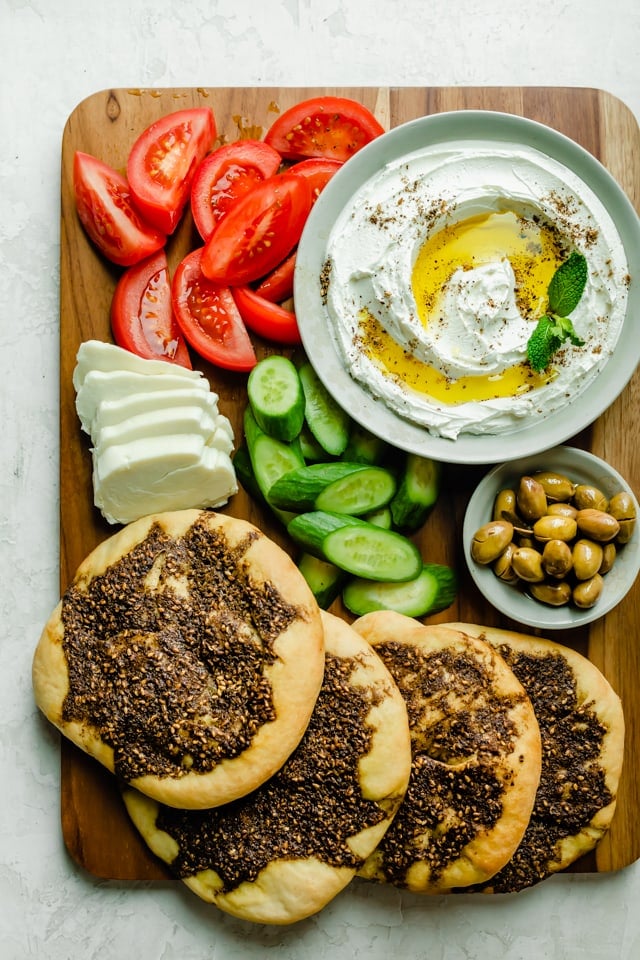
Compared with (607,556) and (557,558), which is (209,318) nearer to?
(557,558)

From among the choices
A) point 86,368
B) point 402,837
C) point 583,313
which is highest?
point 583,313

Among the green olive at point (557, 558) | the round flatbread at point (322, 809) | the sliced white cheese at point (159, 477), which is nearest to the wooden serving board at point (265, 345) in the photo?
the sliced white cheese at point (159, 477)

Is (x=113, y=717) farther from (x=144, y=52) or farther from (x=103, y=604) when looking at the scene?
(x=144, y=52)

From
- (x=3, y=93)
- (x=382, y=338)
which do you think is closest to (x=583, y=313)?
(x=382, y=338)

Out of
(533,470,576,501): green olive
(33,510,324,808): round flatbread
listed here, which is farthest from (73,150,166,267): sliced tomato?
(533,470,576,501): green olive

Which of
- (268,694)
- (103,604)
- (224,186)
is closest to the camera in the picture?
(268,694)

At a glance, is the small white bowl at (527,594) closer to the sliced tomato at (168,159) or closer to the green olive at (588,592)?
the green olive at (588,592)

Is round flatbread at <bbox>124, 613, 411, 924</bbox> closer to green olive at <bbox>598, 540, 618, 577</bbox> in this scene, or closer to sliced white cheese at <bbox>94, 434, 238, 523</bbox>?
sliced white cheese at <bbox>94, 434, 238, 523</bbox>
